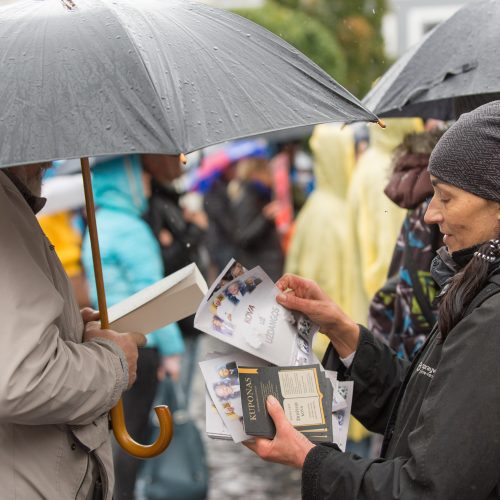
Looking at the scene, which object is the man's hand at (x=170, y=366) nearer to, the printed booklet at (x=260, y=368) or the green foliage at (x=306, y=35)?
the printed booklet at (x=260, y=368)

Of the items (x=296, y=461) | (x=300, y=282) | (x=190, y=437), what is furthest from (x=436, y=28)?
(x=190, y=437)

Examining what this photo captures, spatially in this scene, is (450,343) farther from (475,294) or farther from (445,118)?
(445,118)

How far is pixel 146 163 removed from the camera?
532 cm

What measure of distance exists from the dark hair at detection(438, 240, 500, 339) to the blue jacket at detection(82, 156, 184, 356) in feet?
9.11

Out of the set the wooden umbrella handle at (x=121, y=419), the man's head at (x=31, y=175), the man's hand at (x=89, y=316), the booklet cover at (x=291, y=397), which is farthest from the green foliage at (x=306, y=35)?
the booklet cover at (x=291, y=397)

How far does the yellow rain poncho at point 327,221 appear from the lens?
6.16m

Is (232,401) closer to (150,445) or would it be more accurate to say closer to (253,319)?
(253,319)

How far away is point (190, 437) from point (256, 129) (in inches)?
128

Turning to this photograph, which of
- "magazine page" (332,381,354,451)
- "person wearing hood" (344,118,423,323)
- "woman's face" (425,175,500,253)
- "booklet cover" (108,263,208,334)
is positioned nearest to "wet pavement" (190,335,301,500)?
"person wearing hood" (344,118,423,323)

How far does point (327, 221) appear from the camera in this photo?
6.31 metres

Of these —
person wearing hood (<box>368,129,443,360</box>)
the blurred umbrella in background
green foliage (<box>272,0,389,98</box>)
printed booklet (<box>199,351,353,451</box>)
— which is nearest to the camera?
printed booklet (<box>199,351,353,451</box>)

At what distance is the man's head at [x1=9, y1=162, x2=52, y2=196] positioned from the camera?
2.75 meters

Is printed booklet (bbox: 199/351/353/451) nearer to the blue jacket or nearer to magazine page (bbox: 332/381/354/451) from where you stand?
magazine page (bbox: 332/381/354/451)

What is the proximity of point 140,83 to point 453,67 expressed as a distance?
1.30 metres
